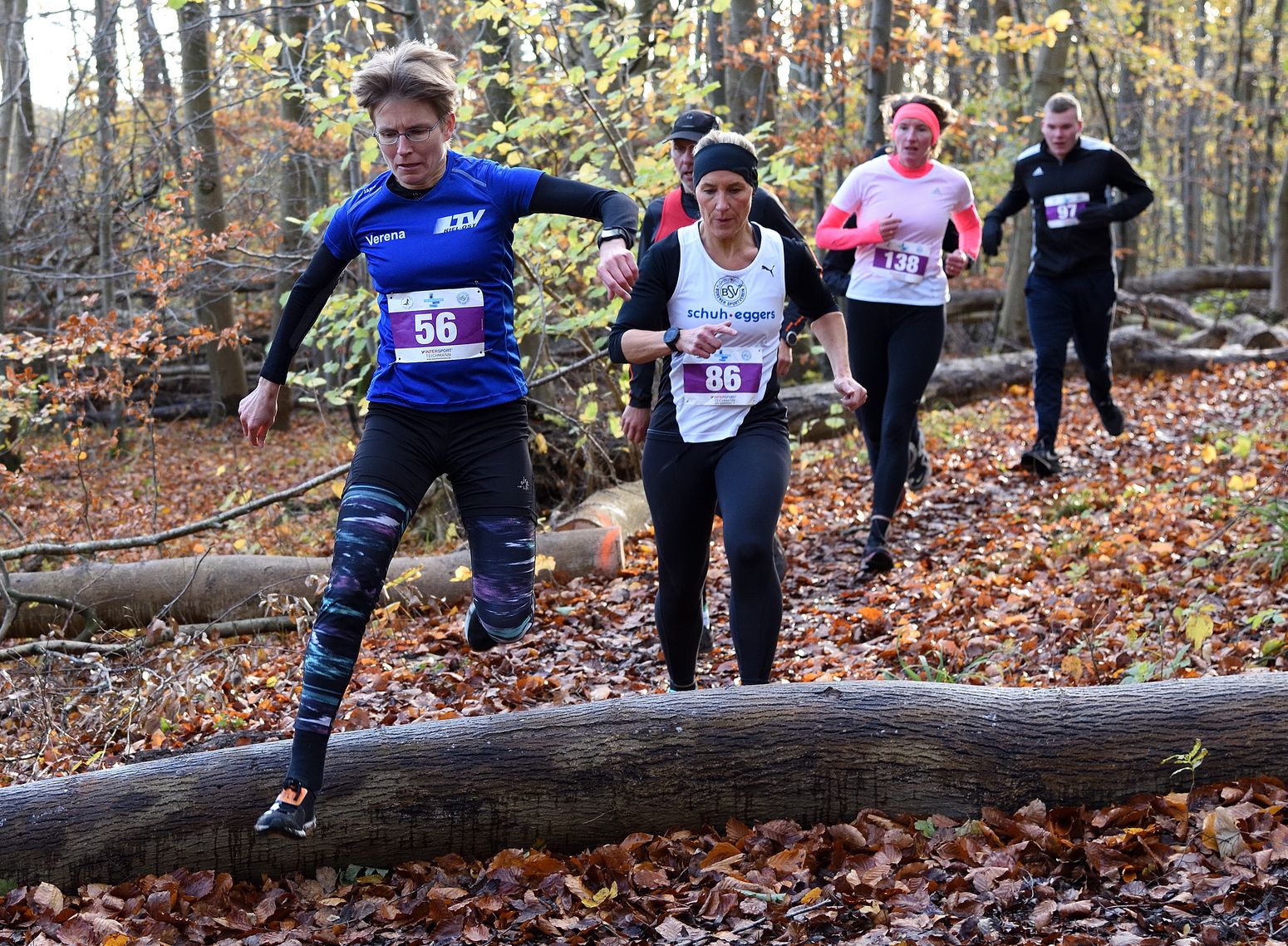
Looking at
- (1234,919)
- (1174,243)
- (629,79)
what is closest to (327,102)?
(629,79)

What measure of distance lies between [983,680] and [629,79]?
16.9 ft

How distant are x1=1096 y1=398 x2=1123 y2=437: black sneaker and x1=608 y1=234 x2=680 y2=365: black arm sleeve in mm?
6255

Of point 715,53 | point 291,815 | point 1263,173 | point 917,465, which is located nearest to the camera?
point 291,815

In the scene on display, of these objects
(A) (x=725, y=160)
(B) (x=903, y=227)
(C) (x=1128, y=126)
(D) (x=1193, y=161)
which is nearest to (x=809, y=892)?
(A) (x=725, y=160)

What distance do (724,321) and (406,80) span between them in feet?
4.58

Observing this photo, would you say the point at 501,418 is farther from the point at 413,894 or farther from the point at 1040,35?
the point at 1040,35

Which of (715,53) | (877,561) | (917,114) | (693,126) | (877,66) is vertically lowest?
(877,561)

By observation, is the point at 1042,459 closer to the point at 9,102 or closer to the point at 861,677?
the point at 861,677

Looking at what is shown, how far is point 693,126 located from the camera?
5777 mm

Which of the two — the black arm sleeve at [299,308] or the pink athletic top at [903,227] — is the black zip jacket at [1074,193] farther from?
the black arm sleeve at [299,308]

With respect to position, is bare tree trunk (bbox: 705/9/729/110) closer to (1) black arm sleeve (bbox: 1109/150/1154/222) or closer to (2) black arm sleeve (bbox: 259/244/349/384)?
(1) black arm sleeve (bbox: 1109/150/1154/222)

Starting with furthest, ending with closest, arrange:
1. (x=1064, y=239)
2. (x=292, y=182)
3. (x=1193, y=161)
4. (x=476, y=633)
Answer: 1. (x=1193, y=161)
2. (x=292, y=182)
3. (x=1064, y=239)
4. (x=476, y=633)

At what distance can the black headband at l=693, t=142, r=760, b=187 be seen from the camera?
430cm

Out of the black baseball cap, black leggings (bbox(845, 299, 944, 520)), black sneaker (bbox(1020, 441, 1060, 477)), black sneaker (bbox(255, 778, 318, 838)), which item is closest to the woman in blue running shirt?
black sneaker (bbox(255, 778, 318, 838))
